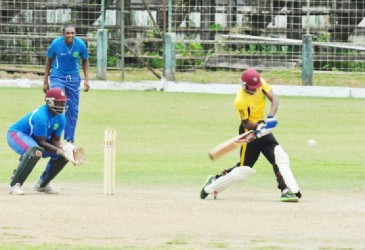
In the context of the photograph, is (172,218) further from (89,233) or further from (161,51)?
(161,51)

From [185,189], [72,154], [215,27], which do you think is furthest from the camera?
[215,27]

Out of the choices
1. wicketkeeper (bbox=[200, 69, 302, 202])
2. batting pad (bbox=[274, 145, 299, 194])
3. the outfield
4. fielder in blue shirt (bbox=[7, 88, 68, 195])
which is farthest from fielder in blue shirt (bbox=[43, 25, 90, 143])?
batting pad (bbox=[274, 145, 299, 194])

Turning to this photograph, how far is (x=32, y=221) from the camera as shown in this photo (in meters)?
12.5

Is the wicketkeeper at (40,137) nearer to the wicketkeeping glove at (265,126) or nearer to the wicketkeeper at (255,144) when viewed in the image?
the wicketkeeper at (255,144)

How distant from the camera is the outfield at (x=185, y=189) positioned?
38.2 ft

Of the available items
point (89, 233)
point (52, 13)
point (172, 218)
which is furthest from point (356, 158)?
point (52, 13)

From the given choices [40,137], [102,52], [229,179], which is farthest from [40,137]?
[102,52]

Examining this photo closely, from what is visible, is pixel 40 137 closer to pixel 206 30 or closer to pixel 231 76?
pixel 231 76

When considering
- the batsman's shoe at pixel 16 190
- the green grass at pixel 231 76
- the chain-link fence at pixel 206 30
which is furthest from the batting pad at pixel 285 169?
the chain-link fence at pixel 206 30

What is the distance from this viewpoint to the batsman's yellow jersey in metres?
14.4

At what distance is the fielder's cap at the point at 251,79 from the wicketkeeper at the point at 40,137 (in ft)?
6.98

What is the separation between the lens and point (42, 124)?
14.7 m

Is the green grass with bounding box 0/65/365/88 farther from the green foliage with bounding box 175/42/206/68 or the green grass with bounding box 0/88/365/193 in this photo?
the green grass with bounding box 0/88/365/193

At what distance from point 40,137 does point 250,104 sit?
8.07 feet
